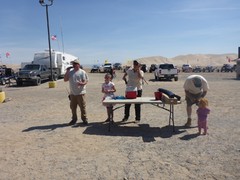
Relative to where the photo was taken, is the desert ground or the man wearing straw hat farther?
the man wearing straw hat

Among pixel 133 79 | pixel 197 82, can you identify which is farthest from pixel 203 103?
pixel 133 79

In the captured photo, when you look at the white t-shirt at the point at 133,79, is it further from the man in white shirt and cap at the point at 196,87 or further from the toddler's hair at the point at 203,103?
the toddler's hair at the point at 203,103

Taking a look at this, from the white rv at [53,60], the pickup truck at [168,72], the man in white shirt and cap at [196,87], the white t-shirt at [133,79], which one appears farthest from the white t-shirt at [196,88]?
the white rv at [53,60]

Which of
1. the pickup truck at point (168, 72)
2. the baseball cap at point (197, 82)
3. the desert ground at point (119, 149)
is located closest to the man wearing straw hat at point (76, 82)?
the desert ground at point (119, 149)

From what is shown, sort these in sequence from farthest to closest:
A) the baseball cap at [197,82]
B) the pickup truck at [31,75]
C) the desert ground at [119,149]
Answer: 1. the pickup truck at [31,75]
2. the baseball cap at [197,82]
3. the desert ground at [119,149]

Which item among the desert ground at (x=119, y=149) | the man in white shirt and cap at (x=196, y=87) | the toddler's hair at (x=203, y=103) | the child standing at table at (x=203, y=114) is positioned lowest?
the desert ground at (x=119, y=149)

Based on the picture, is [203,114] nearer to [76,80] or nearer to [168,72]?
[76,80]

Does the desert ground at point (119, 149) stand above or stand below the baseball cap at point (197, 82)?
below

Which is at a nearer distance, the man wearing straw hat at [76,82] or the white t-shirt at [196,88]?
the white t-shirt at [196,88]

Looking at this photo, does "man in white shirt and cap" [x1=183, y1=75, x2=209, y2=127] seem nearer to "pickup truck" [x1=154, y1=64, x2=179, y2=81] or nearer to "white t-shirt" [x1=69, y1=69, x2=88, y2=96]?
"white t-shirt" [x1=69, y1=69, x2=88, y2=96]

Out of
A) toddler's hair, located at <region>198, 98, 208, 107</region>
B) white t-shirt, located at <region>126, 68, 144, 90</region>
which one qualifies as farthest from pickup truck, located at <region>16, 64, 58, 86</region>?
toddler's hair, located at <region>198, 98, 208, 107</region>

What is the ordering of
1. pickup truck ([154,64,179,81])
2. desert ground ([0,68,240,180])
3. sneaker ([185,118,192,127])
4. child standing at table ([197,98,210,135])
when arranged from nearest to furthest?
→ 1. desert ground ([0,68,240,180])
2. child standing at table ([197,98,210,135])
3. sneaker ([185,118,192,127])
4. pickup truck ([154,64,179,81])

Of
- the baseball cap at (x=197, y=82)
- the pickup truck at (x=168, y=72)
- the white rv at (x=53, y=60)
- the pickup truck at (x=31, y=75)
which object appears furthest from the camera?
the white rv at (x=53, y=60)

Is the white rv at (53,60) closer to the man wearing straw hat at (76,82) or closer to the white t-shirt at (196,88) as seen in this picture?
the man wearing straw hat at (76,82)
